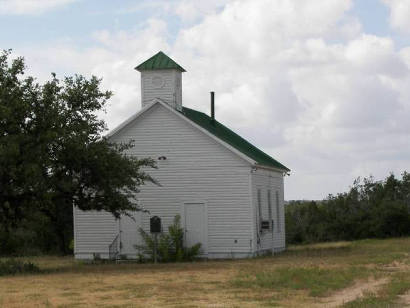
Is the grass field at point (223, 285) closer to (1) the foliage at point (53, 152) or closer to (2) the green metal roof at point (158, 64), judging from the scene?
(1) the foliage at point (53, 152)

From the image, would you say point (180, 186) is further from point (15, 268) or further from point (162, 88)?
point (15, 268)

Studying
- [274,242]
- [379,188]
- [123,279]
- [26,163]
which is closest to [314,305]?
[123,279]

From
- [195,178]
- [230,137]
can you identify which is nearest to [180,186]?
[195,178]

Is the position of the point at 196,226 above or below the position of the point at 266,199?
below

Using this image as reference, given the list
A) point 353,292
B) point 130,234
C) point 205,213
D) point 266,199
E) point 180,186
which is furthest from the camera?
point 266,199

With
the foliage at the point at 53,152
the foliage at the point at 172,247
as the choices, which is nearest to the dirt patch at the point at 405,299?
the foliage at the point at 53,152

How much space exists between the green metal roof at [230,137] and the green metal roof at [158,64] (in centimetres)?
201

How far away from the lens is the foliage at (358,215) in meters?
49.2

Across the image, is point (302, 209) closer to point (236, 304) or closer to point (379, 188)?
point (379, 188)

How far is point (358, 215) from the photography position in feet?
165

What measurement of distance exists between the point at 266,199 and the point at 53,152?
44.4ft

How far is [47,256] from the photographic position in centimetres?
4291

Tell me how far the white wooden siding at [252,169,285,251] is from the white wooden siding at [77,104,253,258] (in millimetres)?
Answer: 831

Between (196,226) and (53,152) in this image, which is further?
(196,226)
